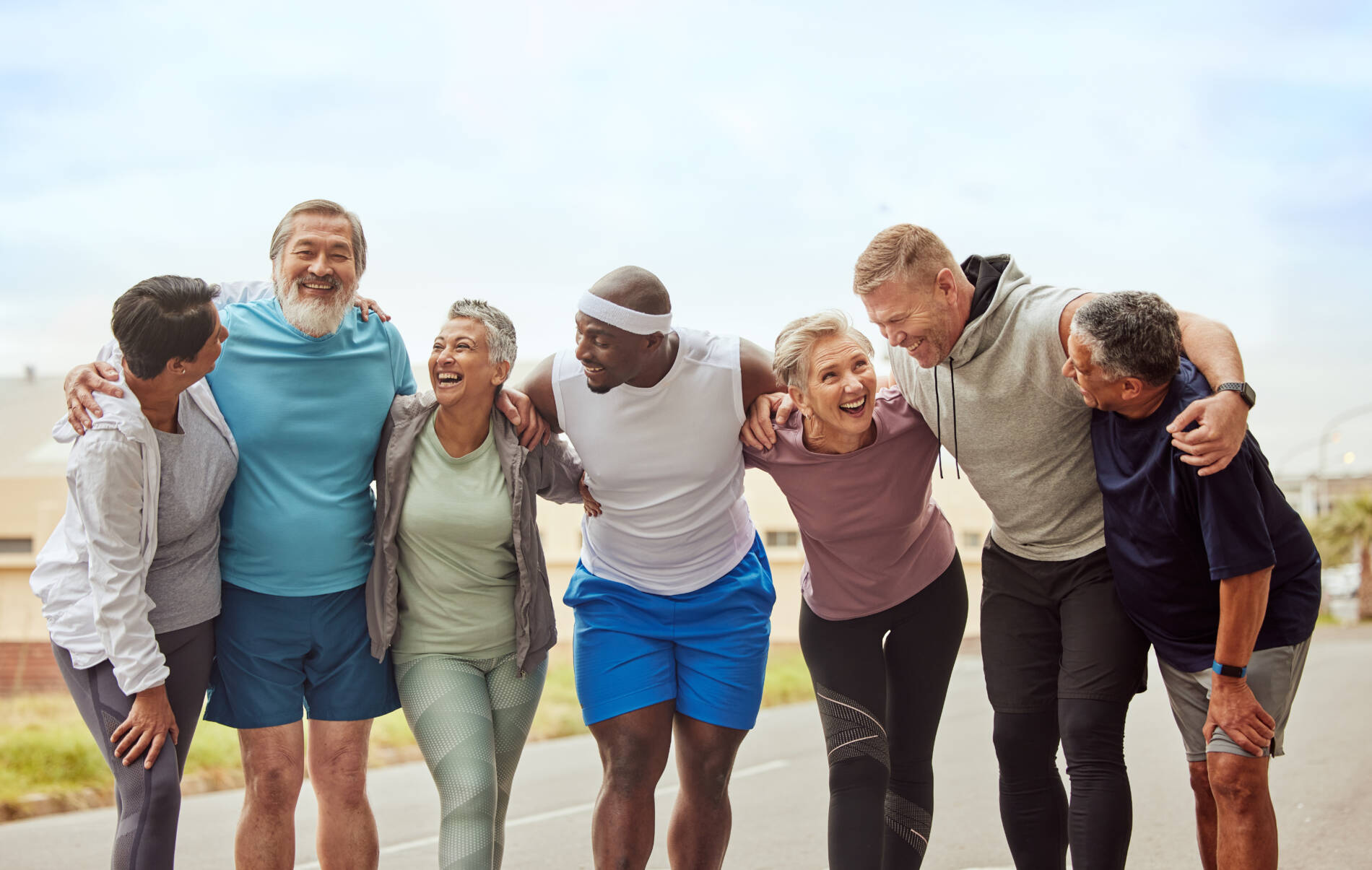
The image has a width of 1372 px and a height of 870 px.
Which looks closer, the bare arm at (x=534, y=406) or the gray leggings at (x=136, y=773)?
the gray leggings at (x=136, y=773)

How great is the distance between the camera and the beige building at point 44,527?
17.5 metres

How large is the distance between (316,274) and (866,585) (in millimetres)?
2090

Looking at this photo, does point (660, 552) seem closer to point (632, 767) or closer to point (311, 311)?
point (632, 767)

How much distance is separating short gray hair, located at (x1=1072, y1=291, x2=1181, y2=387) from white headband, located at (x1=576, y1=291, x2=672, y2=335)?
4.24 ft

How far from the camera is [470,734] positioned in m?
3.52

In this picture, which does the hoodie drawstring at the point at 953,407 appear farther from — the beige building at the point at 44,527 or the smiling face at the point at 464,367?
the beige building at the point at 44,527

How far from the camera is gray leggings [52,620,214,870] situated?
123 inches

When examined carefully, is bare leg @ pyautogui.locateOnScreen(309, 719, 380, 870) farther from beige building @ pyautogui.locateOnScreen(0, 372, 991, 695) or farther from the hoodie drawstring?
beige building @ pyautogui.locateOnScreen(0, 372, 991, 695)

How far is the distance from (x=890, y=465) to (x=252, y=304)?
2.19m

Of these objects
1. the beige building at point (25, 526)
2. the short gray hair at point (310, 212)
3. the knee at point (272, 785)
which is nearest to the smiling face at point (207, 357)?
the short gray hair at point (310, 212)

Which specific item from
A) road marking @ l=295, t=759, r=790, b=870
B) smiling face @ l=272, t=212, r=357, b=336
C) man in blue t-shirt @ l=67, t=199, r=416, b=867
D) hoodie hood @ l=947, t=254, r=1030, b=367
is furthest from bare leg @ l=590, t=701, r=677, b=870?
road marking @ l=295, t=759, r=790, b=870

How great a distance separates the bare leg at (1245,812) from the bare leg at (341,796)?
2.60m

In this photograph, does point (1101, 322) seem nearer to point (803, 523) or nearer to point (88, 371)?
point (803, 523)

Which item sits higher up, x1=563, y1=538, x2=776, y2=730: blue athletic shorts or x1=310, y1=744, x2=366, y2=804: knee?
x1=563, y1=538, x2=776, y2=730: blue athletic shorts
